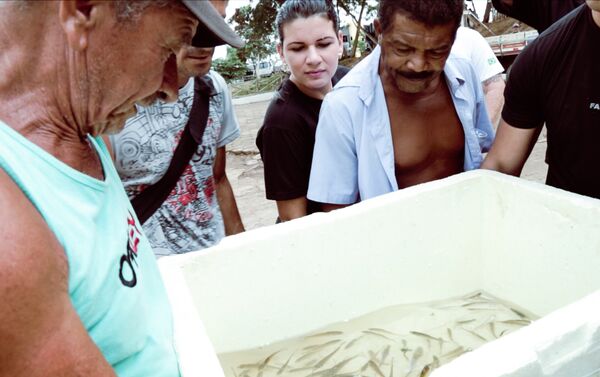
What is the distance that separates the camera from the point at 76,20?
0.84 meters

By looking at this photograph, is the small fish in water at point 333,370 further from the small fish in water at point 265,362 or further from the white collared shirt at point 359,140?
the white collared shirt at point 359,140

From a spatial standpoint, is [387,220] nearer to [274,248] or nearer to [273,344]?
[274,248]

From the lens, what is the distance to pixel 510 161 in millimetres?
2141

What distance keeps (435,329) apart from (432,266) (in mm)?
301

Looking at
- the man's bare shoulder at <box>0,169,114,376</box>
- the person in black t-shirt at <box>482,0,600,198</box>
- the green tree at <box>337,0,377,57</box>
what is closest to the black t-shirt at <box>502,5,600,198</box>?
the person in black t-shirt at <box>482,0,600,198</box>

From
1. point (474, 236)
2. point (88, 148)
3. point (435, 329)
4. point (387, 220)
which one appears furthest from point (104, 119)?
point (474, 236)

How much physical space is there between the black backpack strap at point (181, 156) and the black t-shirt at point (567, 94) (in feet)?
4.32

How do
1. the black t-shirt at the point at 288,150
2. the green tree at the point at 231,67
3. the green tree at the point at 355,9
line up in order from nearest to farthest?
the black t-shirt at the point at 288,150, the green tree at the point at 355,9, the green tree at the point at 231,67

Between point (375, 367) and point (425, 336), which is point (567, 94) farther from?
point (375, 367)

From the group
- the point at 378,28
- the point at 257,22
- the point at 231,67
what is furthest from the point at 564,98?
the point at 231,67

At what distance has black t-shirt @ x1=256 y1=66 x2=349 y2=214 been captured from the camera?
242 centimetres

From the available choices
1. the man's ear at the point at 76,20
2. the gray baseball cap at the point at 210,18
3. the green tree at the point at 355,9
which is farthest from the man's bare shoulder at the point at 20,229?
the green tree at the point at 355,9

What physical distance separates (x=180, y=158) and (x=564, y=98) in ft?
5.09

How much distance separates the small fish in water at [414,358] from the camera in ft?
5.48
